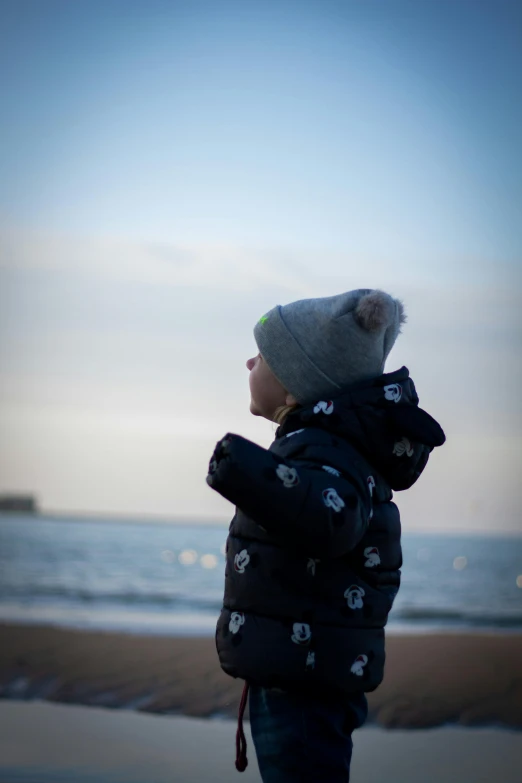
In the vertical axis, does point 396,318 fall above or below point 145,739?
above

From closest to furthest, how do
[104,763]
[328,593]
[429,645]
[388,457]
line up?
[328,593] < [388,457] < [104,763] < [429,645]

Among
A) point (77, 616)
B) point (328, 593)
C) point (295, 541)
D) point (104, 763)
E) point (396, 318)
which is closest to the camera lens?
point (295, 541)

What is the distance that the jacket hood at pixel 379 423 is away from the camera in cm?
191

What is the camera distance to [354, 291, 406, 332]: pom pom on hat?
1960 mm

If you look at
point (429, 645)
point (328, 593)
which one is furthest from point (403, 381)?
point (429, 645)

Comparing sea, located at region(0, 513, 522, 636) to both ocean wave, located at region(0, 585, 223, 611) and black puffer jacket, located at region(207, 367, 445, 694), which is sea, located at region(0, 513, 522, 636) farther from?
black puffer jacket, located at region(207, 367, 445, 694)

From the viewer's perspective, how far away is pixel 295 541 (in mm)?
1686

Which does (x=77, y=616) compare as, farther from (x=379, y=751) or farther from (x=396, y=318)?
(x=396, y=318)

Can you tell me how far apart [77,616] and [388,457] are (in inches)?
347

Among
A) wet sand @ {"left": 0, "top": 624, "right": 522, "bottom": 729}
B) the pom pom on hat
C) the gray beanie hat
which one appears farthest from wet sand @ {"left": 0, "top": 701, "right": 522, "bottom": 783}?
the pom pom on hat

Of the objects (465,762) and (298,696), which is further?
(465,762)

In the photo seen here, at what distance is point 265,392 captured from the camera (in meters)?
2.07

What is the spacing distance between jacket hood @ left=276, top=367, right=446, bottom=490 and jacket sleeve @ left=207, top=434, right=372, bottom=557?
0.23 meters

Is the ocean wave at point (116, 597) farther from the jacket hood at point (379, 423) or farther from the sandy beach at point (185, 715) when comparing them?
the jacket hood at point (379, 423)
